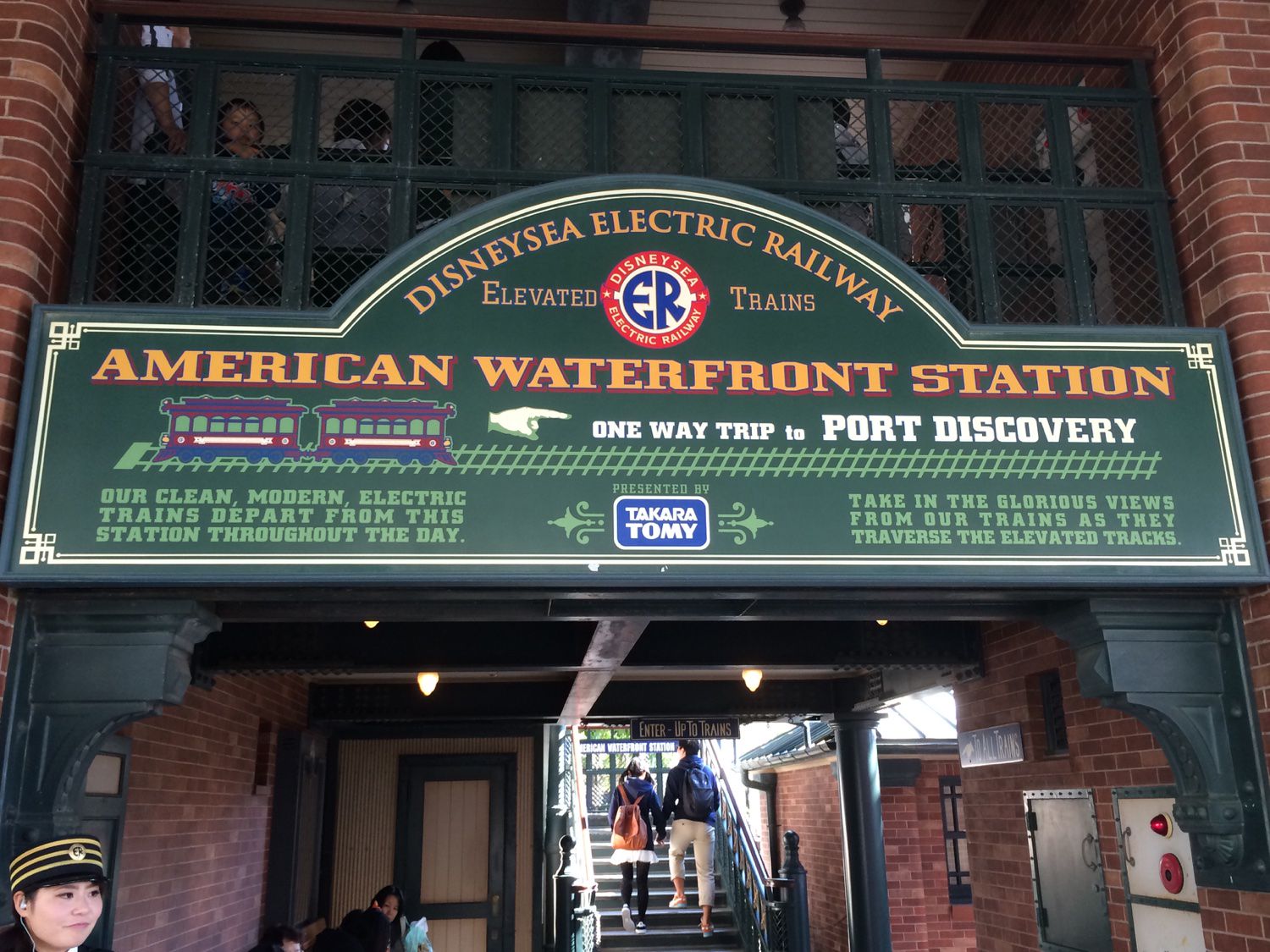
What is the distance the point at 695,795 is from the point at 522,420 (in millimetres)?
8202

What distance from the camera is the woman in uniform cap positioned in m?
3.01

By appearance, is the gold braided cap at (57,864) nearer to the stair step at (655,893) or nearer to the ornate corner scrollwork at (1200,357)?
the ornate corner scrollwork at (1200,357)

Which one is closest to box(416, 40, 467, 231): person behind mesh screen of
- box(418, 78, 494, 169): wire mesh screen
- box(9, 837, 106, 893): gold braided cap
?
box(418, 78, 494, 169): wire mesh screen

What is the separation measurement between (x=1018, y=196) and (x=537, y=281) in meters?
2.40

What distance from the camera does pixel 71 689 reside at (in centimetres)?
409

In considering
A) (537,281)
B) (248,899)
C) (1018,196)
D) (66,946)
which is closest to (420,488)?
(537,281)

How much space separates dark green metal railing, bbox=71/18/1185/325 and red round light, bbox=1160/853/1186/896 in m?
2.51

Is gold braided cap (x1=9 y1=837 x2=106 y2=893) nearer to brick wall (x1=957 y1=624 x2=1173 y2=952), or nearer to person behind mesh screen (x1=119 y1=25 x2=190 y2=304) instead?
person behind mesh screen (x1=119 y1=25 x2=190 y2=304)

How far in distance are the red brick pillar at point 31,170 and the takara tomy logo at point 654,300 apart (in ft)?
7.61

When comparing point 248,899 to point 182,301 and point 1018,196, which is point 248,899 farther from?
point 1018,196

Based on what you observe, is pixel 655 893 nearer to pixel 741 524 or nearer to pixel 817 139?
pixel 741 524

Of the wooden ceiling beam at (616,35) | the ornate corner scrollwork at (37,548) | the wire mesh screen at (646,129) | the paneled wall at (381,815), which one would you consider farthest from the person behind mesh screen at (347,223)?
the paneled wall at (381,815)

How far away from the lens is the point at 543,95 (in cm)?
535

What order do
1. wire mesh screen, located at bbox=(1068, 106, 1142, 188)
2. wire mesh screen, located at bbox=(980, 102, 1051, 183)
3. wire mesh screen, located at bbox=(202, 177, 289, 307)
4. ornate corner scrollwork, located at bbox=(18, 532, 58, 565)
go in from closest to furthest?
ornate corner scrollwork, located at bbox=(18, 532, 58, 565), wire mesh screen, located at bbox=(202, 177, 289, 307), wire mesh screen, located at bbox=(1068, 106, 1142, 188), wire mesh screen, located at bbox=(980, 102, 1051, 183)
